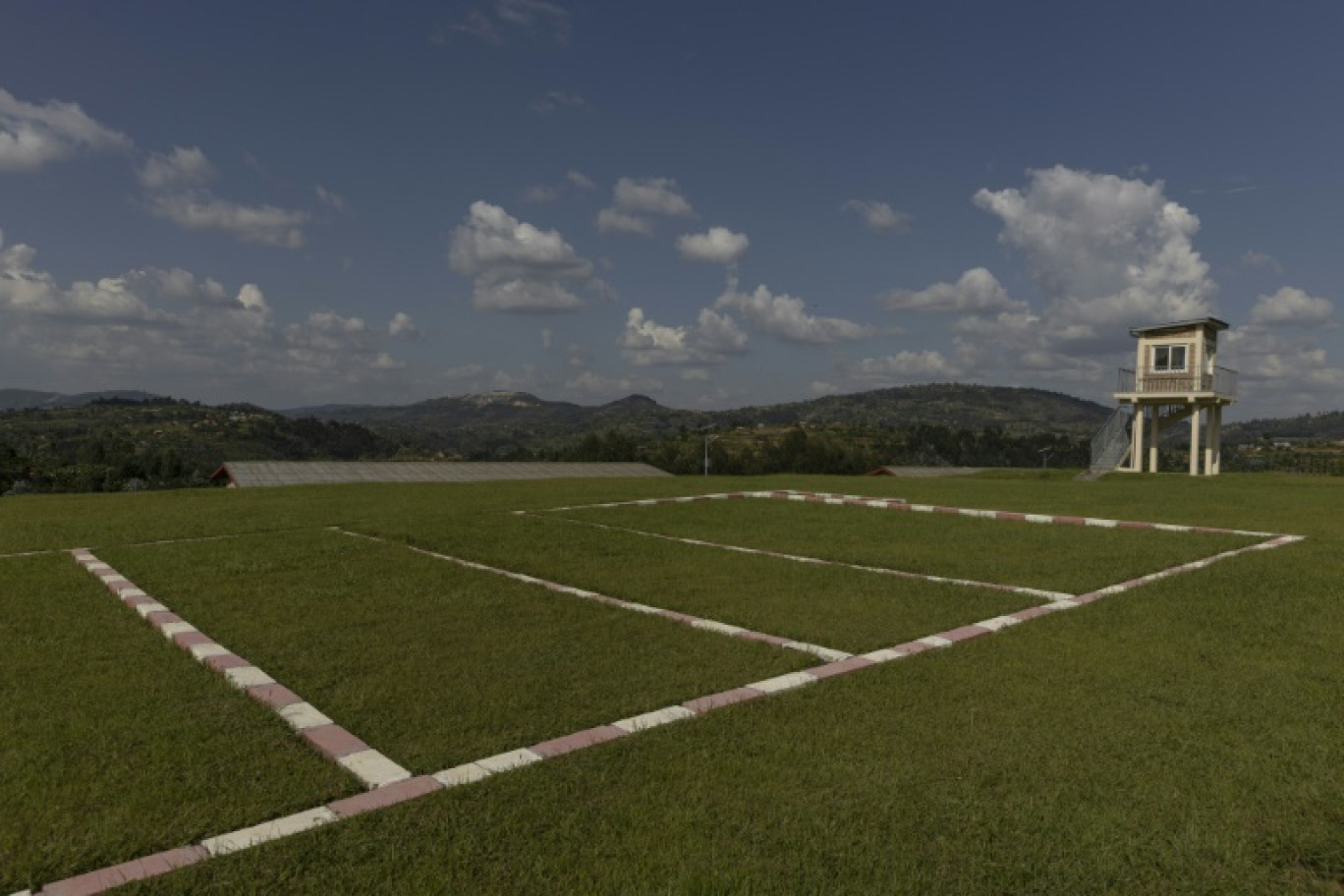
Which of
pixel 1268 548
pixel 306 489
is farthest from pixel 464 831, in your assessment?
pixel 306 489

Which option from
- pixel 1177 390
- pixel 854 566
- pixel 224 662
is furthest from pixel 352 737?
pixel 1177 390

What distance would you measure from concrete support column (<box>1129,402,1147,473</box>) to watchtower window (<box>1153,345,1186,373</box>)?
1.68 meters

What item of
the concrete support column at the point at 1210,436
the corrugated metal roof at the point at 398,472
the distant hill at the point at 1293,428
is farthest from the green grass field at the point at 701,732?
the distant hill at the point at 1293,428

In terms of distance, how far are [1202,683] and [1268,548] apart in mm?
7314

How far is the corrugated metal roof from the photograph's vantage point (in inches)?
1441

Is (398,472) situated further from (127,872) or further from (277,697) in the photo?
(127,872)

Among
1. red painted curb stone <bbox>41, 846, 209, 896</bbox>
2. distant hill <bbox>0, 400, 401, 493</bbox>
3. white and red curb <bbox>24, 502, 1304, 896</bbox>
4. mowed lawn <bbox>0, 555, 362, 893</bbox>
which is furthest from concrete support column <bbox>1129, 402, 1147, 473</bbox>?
distant hill <bbox>0, 400, 401, 493</bbox>

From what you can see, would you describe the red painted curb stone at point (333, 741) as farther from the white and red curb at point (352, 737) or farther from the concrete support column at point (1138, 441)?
the concrete support column at point (1138, 441)

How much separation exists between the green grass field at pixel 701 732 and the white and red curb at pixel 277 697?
0.12 metres

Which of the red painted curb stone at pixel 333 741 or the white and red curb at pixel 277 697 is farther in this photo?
the red painted curb stone at pixel 333 741

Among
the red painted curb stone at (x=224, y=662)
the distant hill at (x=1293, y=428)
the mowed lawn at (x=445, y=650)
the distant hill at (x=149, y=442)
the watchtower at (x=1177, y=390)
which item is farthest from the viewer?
the distant hill at (x=1293, y=428)

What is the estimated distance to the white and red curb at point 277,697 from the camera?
3.92 metres

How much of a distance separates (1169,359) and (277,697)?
33.7m

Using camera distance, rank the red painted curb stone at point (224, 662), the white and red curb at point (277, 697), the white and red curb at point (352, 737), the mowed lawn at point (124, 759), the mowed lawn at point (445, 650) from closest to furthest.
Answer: the white and red curb at point (352, 737)
the mowed lawn at point (124, 759)
the white and red curb at point (277, 697)
the mowed lawn at point (445, 650)
the red painted curb stone at point (224, 662)
